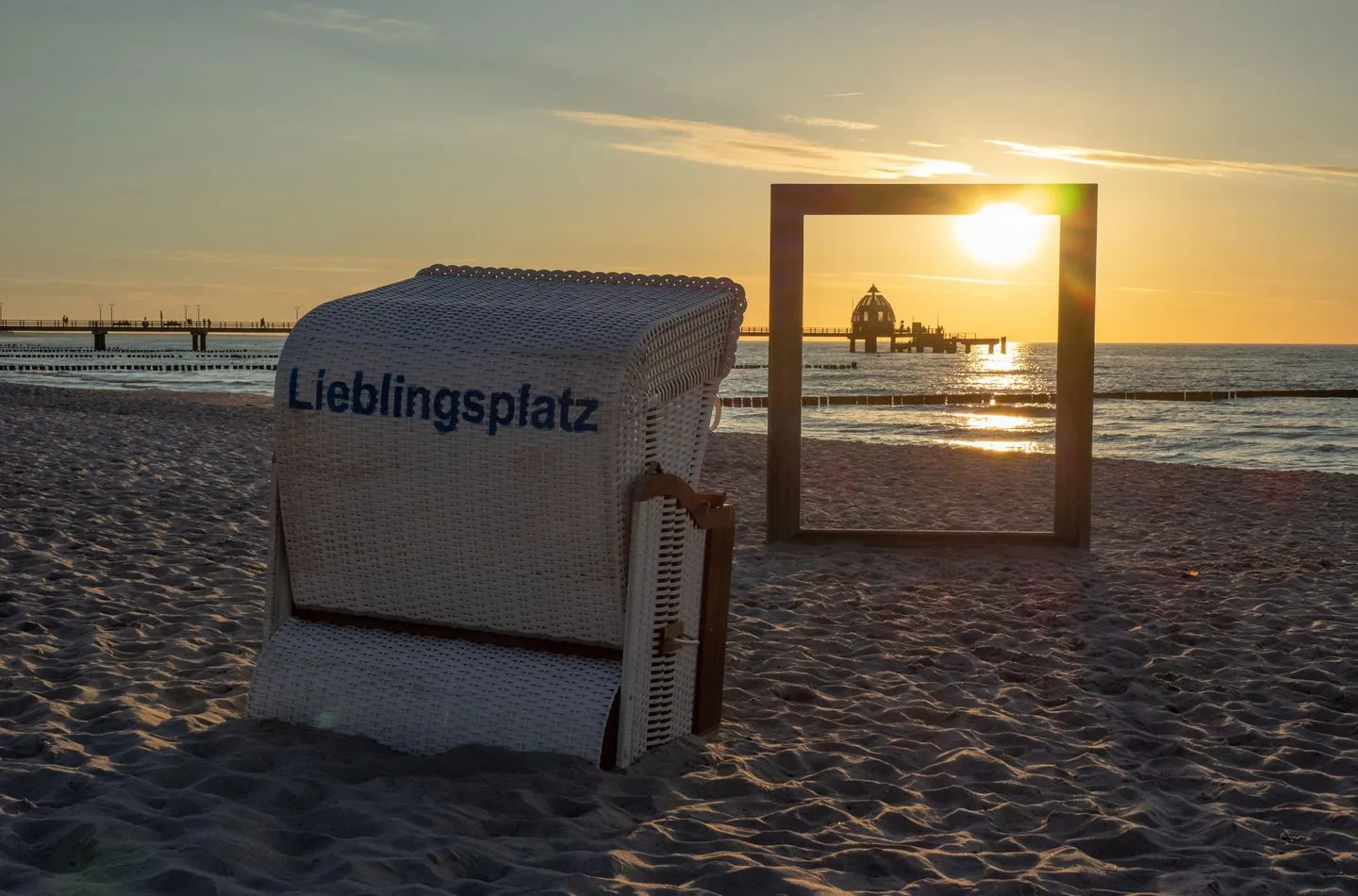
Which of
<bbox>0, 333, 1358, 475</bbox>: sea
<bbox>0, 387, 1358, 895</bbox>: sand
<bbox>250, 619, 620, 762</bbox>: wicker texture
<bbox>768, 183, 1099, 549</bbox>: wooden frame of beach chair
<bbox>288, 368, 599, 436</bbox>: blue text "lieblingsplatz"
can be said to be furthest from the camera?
<bbox>0, 333, 1358, 475</bbox>: sea

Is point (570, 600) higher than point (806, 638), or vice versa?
point (570, 600)

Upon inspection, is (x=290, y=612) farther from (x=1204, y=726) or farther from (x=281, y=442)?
(x=1204, y=726)

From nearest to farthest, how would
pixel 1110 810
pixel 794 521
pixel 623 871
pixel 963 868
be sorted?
pixel 623 871 → pixel 963 868 → pixel 1110 810 → pixel 794 521

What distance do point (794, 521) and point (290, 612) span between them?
4.31m

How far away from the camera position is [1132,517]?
31.3ft

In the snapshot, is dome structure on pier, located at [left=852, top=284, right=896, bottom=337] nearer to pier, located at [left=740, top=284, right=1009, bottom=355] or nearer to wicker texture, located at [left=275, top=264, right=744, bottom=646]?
pier, located at [left=740, top=284, right=1009, bottom=355]

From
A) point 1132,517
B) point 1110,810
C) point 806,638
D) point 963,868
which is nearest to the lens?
point 963,868

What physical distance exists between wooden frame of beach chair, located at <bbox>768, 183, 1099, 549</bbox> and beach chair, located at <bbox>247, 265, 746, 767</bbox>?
3707mm

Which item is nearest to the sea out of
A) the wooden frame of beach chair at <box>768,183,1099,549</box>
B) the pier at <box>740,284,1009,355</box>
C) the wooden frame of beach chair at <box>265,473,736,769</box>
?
the wooden frame of beach chair at <box>768,183,1099,549</box>

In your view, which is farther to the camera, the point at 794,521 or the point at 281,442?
the point at 794,521

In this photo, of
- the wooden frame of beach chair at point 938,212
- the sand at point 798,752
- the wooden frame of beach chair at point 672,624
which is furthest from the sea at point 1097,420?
the wooden frame of beach chair at point 672,624

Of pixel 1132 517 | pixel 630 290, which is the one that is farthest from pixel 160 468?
pixel 1132 517

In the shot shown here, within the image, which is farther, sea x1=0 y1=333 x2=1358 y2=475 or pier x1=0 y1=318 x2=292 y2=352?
pier x1=0 y1=318 x2=292 y2=352

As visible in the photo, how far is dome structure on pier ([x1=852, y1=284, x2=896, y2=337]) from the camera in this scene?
117 meters
